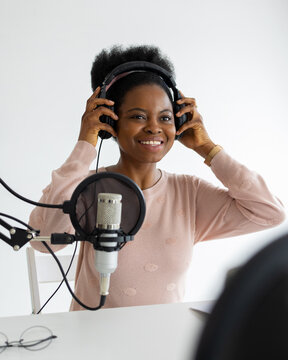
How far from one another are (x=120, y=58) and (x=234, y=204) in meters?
0.59

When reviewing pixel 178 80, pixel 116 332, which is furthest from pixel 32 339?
pixel 178 80

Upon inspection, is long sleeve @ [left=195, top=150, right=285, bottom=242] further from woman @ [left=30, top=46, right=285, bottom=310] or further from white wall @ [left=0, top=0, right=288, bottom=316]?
white wall @ [left=0, top=0, right=288, bottom=316]

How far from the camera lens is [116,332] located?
2.75 ft

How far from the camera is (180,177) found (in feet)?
4.47

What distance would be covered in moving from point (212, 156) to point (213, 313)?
114 cm

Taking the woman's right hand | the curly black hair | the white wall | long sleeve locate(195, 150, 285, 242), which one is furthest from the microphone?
the white wall

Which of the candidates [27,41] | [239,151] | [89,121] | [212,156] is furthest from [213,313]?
[239,151]

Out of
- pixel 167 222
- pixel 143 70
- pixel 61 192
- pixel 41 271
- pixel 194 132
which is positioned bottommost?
pixel 41 271

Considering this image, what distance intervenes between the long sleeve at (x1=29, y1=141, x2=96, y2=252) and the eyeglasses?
26 centimetres

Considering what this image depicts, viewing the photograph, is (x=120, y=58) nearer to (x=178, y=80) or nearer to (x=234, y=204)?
(x=234, y=204)

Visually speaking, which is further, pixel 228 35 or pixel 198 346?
pixel 228 35

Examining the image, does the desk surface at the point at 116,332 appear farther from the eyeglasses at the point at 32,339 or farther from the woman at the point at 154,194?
the woman at the point at 154,194

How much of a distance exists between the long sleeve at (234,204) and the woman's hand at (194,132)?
6 cm

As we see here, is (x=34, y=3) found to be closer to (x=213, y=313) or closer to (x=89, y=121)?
(x=89, y=121)
